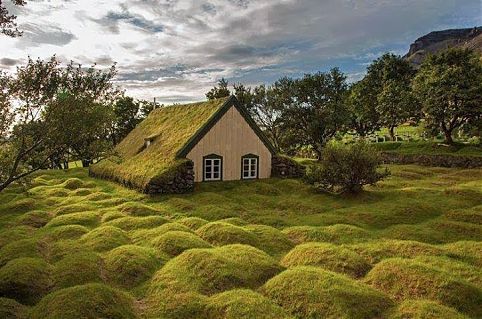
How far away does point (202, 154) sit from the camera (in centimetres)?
3378

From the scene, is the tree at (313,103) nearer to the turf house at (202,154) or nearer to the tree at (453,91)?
the tree at (453,91)

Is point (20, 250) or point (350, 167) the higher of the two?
point (350, 167)

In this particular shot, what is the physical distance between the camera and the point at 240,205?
27.7m

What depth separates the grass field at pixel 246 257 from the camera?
12398 mm

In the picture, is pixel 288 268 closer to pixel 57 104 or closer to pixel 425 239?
pixel 425 239

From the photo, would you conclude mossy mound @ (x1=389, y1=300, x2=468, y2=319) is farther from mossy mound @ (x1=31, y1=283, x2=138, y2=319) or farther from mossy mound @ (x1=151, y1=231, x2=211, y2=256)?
mossy mound @ (x1=151, y1=231, x2=211, y2=256)

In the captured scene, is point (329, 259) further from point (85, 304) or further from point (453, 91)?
point (453, 91)

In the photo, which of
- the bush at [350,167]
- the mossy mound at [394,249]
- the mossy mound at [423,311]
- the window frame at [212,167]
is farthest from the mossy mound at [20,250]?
the bush at [350,167]

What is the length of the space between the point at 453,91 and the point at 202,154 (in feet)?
115

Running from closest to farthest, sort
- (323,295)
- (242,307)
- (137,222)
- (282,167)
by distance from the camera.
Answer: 1. (242,307)
2. (323,295)
3. (137,222)
4. (282,167)

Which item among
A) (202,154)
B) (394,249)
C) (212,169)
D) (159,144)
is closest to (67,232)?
(202,154)

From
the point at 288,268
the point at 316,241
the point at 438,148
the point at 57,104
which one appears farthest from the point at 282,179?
the point at 438,148

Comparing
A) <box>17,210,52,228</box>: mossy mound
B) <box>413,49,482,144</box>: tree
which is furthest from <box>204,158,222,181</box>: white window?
<box>413,49,482,144</box>: tree

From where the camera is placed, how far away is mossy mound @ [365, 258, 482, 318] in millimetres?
12395
